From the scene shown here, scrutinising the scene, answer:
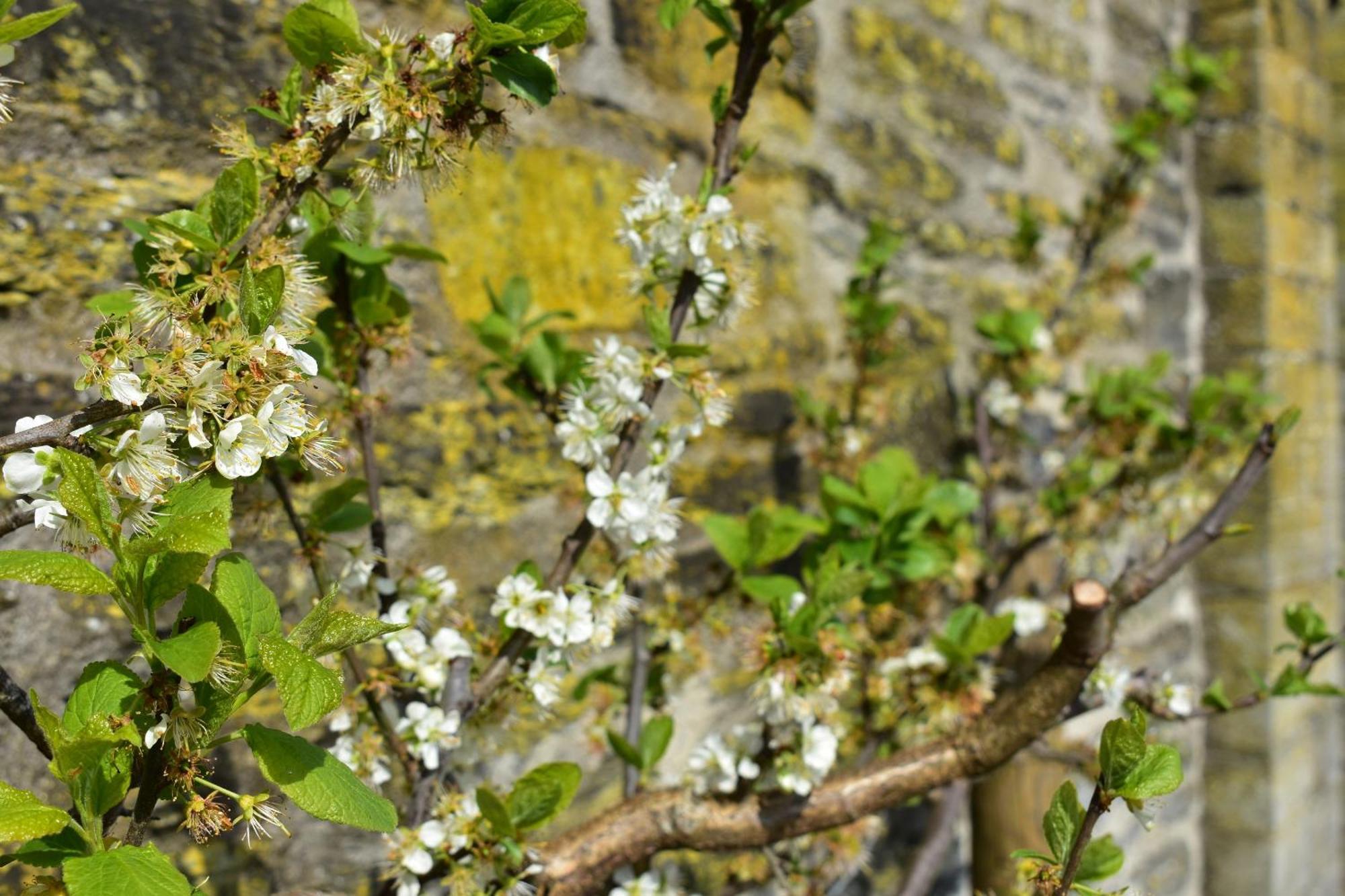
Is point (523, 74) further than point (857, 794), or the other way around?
point (857, 794)

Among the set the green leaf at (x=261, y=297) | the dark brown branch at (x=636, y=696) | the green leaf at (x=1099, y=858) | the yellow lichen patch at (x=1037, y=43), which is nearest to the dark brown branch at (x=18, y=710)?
the green leaf at (x=261, y=297)

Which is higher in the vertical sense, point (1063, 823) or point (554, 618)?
point (554, 618)

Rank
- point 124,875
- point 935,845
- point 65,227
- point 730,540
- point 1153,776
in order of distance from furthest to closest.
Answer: point 935,845 < point 730,540 < point 65,227 < point 1153,776 < point 124,875

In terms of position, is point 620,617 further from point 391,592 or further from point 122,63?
point 122,63

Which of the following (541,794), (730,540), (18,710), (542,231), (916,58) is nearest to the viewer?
(18,710)

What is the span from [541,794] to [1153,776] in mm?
424

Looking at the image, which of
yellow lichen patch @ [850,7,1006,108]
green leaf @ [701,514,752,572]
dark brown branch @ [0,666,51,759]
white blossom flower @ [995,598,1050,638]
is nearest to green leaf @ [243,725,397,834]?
dark brown branch @ [0,666,51,759]

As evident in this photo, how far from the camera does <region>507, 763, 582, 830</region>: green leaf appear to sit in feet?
2.60

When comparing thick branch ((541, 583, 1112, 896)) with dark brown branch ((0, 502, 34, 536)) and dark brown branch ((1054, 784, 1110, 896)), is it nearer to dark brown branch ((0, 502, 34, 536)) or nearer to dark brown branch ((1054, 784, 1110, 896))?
dark brown branch ((1054, 784, 1110, 896))

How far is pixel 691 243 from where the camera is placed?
0.83 meters

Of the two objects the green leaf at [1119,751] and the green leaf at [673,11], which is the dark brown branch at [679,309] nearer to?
the green leaf at [673,11]

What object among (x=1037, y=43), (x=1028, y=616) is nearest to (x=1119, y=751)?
(x=1028, y=616)

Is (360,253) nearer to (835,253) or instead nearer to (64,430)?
(64,430)

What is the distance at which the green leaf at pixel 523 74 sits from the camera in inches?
25.4
